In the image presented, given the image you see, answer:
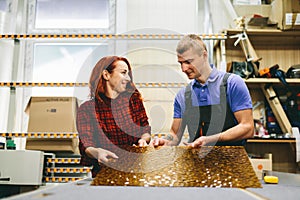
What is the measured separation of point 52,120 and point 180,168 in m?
1.91

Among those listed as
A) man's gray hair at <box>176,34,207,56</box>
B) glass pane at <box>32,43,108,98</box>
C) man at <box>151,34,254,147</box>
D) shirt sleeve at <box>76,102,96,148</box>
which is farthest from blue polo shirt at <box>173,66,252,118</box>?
glass pane at <box>32,43,108,98</box>

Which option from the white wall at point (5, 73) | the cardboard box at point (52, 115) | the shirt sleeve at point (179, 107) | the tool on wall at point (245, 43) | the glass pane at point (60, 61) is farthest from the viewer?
the glass pane at point (60, 61)

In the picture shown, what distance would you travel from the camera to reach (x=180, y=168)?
979mm

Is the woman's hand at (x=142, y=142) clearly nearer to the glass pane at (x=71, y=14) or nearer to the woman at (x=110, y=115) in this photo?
the woman at (x=110, y=115)

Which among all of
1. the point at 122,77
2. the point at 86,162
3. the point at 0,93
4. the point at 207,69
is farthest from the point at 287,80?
the point at 0,93

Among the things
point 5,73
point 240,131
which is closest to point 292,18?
point 240,131

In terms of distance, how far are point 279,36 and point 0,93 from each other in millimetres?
2513

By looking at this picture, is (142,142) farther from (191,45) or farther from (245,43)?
Result: (245,43)

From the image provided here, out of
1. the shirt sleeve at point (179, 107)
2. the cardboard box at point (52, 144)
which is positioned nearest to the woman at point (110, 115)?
the shirt sleeve at point (179, 107)

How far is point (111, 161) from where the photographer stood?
1103 millimetres

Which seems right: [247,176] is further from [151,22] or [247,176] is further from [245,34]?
[151,22]

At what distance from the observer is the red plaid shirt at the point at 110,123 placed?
1420 millimetres

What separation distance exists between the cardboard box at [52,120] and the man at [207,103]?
47.5 inches

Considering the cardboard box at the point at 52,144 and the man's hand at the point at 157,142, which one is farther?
the cardboard box at the point at 52,144
